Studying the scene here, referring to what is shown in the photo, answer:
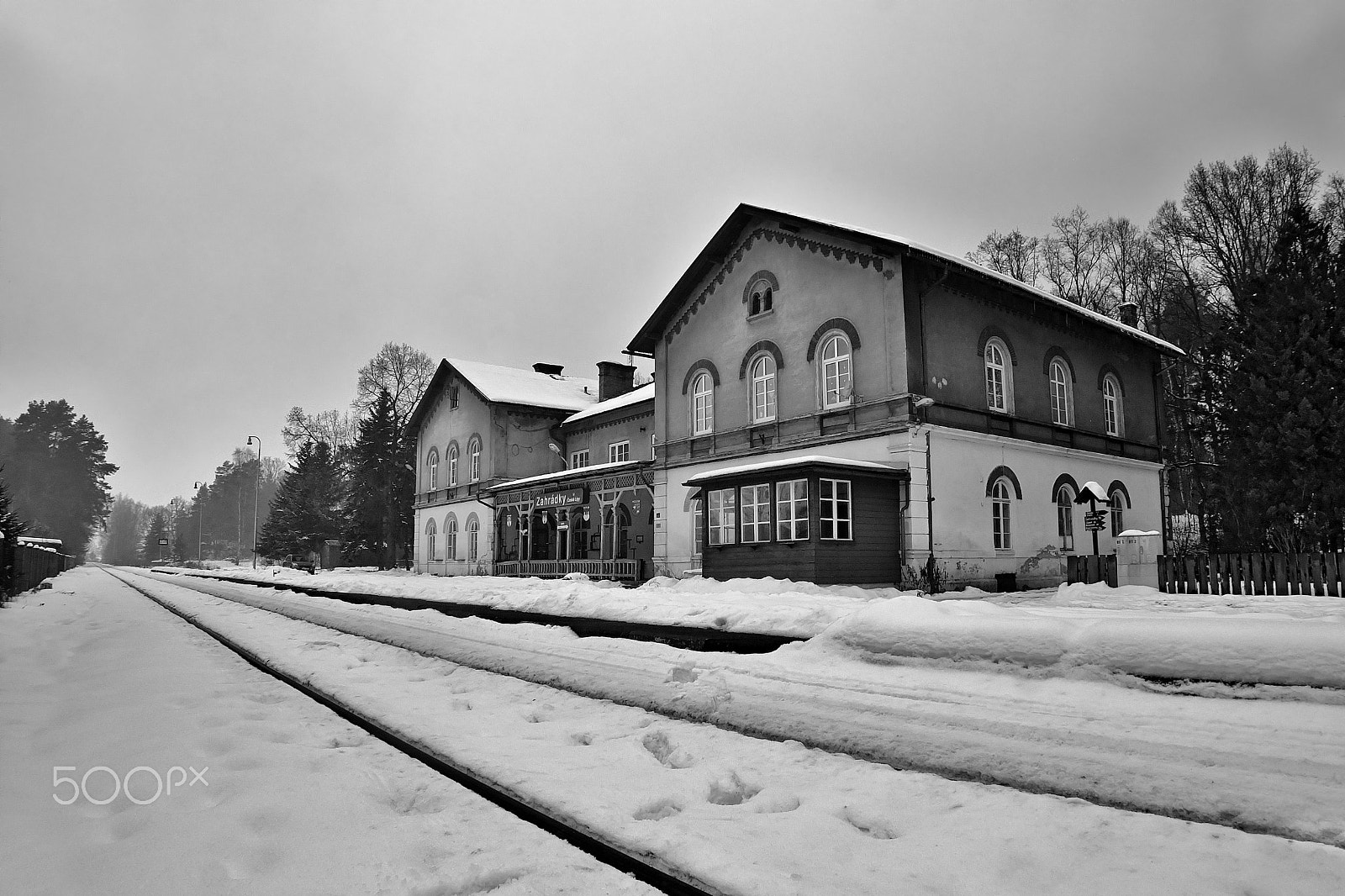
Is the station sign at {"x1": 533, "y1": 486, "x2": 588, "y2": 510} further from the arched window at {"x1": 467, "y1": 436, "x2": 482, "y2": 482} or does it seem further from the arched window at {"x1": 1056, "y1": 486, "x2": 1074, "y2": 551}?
the arched window at {"x1": 1056, "y1": 486, "x2": 1074, "y2": 551}

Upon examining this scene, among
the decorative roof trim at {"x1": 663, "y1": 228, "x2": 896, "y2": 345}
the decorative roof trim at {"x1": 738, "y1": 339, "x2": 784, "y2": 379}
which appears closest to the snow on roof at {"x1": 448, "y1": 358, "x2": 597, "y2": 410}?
the decorative roof trim at {"x1": 663, "y1": 228, "x2": 896, "y2": 345}

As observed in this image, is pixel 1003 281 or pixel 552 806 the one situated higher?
pixel 1003 281

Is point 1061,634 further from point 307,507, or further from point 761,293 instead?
point 307,507

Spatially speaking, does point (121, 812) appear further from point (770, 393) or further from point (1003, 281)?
point (1003, 281)

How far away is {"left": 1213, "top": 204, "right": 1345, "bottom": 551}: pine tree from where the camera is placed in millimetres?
24812

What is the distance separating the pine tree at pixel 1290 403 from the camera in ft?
81.4

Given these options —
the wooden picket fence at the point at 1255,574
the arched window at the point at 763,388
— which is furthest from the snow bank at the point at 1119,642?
the arched window at the point at 763,388

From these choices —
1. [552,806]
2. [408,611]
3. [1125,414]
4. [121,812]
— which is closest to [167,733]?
[121,812]

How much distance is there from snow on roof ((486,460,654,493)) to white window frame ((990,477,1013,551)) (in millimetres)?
11394

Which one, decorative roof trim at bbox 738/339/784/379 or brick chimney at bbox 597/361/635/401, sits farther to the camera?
brick chimney at bbox 597/361/635/401

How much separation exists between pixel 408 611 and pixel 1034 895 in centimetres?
1429

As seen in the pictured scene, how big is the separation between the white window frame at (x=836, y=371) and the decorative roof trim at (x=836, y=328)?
0.44ft

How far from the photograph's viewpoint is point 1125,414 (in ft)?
90.8

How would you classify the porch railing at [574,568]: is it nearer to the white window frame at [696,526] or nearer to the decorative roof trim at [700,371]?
the white window frame at [696,526]
